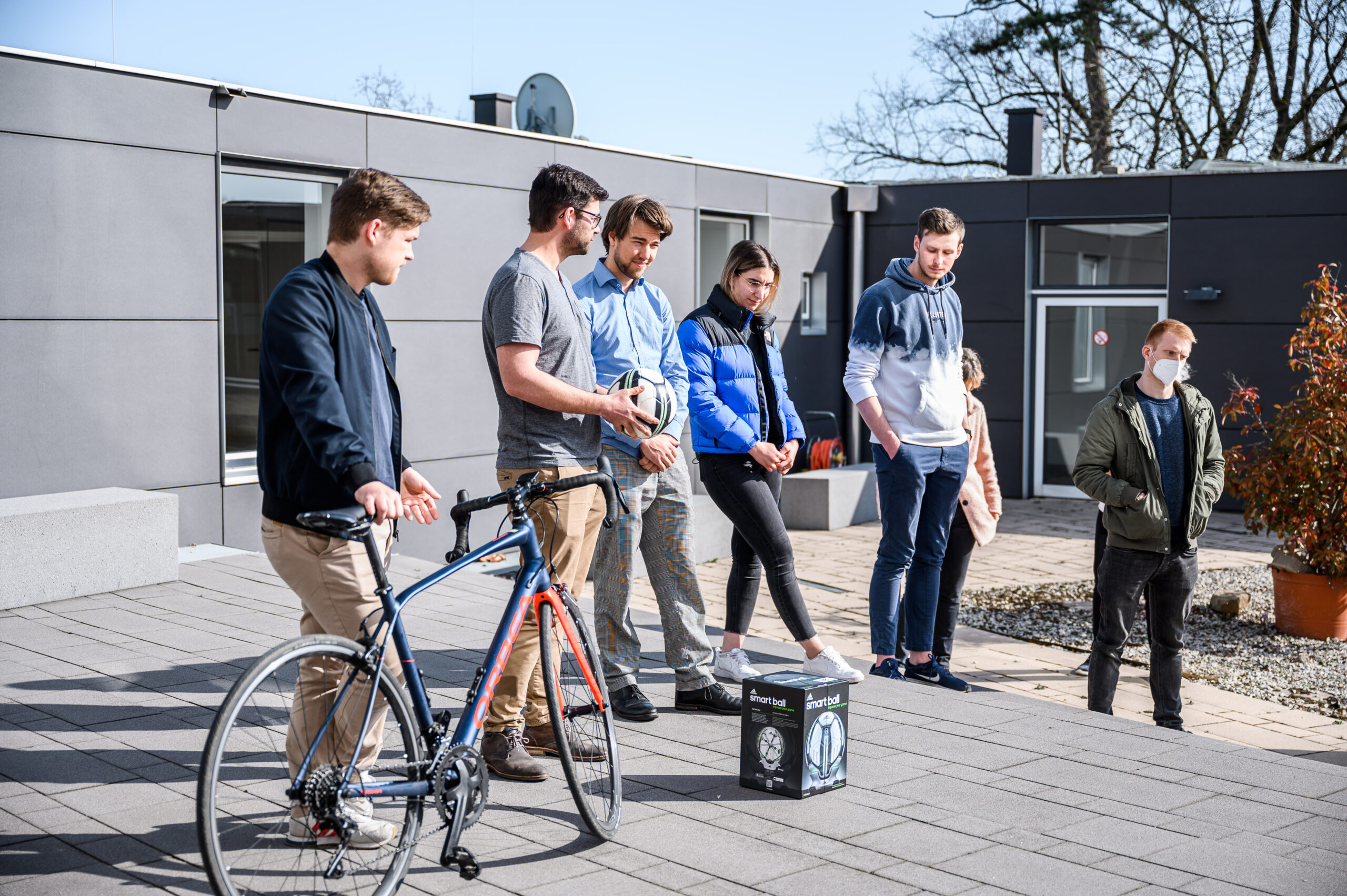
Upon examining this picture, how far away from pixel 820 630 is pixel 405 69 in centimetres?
2295

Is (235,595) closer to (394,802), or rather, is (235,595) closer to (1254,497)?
(394,802)

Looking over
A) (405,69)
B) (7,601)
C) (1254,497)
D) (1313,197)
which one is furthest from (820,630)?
(405,69)

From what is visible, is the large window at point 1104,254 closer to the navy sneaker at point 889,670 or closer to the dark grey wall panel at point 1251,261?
the dark grey wall panel at point 1251,261

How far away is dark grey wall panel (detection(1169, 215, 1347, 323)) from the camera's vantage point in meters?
13.6

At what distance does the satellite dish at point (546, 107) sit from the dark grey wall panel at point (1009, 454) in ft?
20.1

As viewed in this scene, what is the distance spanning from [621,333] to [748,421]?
80 centimetres

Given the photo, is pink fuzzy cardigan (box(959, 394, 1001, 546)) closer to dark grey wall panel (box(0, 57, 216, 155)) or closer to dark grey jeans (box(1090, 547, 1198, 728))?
dark grey jeans (box(1090, 547, 1198, 728))

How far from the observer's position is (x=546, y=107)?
47.4 feet

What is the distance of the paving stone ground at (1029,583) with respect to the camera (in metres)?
6.26

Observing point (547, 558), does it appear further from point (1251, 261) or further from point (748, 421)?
point (1251, 261)

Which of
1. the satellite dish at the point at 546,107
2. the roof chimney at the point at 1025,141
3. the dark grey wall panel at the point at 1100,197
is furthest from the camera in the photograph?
the roof chimney at the point at 1025,141

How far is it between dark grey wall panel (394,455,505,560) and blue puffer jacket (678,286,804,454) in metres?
5.54

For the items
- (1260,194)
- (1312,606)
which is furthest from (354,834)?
(1260,194)

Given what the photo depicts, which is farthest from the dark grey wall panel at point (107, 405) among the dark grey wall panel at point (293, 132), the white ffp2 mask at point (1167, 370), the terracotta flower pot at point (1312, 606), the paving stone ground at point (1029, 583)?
the terracotta flower pot at point (1312, 606)
